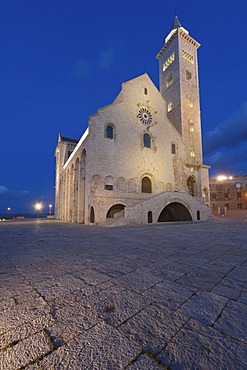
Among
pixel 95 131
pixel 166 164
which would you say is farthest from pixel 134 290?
pixel 166 164

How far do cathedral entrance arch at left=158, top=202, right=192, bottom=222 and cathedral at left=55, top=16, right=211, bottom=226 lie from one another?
0.11 metres

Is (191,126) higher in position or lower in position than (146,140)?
higher

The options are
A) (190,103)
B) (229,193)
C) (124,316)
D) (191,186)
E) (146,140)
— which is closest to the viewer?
(124,316)

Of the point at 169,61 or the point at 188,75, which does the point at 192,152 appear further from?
the point at 169,61

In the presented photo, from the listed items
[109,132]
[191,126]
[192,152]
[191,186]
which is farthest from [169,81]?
[109,132]

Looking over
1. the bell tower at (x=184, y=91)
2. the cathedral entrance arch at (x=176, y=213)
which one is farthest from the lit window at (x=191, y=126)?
the cathedral entrance arch at (x=176, y=213)

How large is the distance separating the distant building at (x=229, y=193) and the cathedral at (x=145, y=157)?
61.8 ft

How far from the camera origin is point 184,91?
30047mm

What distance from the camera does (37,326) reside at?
174 cm

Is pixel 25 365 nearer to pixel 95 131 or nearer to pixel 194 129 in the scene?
pixel 95 131

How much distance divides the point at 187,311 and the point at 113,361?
109cm

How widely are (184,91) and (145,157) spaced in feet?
54.4

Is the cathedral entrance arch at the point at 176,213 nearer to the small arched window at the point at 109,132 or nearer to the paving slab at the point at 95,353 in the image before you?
the small arched window at the point at 109,132

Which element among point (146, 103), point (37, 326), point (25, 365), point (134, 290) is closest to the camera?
point (25, 365)
